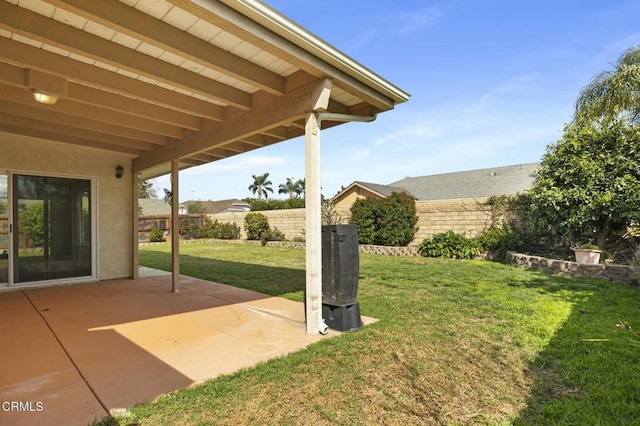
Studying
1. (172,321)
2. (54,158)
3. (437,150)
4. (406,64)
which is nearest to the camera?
(172,321)

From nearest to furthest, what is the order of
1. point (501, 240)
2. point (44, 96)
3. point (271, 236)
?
point (44, 96) < point (501, 240) < point (271, 236)

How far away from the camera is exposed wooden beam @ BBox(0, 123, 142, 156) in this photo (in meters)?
5.70

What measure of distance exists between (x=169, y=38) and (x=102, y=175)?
5631mm

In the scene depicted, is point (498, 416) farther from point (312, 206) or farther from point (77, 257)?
point (77, 257)

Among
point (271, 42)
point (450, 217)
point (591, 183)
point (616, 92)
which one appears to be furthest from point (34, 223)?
point (616, 92)

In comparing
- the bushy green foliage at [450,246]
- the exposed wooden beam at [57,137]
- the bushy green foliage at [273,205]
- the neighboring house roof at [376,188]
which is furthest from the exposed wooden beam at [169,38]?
the bushy green foliage at [273,205]

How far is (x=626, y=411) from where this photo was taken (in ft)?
7.22

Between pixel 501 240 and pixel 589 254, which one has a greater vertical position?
pixel 501 240

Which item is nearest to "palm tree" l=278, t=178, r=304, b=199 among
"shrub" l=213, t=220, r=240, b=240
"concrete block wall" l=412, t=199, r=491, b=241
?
"shrub" l=213, t=220, r=240, b=240

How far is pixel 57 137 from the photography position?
640cm

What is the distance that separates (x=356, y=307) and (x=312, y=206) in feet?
4.27

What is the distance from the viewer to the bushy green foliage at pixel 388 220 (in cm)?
1233

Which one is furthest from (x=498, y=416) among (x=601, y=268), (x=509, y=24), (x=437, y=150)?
(x=437, y=150)

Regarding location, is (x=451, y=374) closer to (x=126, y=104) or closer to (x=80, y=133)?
(x=126, y=104)
